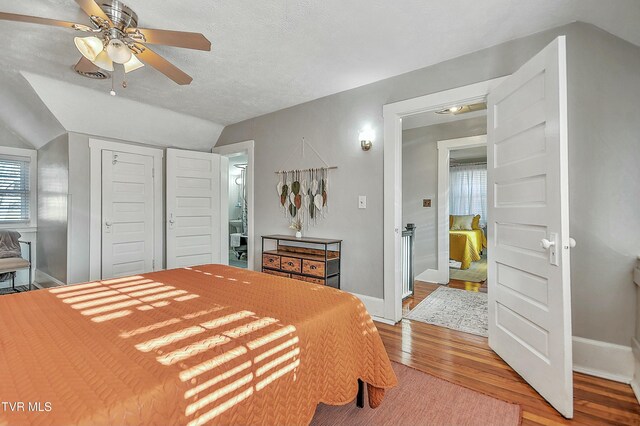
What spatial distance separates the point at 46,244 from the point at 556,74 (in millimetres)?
5767

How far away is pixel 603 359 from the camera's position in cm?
198

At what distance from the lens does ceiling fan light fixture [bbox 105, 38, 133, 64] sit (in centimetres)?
179

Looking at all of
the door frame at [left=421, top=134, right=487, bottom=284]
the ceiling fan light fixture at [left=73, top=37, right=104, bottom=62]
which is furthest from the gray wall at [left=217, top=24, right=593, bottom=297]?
the ceiling fan light fixture at [left=73, top=37, right=104, bottom=62]

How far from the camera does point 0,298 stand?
1.55 meters

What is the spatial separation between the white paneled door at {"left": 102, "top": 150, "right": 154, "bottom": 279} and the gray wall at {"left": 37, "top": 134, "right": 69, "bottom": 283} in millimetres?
402

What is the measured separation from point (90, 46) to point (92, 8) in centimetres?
38

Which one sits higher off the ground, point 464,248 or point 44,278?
point 464,248

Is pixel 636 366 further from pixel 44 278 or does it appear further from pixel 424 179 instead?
pixel 44 278

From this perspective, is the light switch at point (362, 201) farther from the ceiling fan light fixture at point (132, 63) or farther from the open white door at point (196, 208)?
the open white door at point (196, 208)

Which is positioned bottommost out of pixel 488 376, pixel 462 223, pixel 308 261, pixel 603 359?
pixel 488 376

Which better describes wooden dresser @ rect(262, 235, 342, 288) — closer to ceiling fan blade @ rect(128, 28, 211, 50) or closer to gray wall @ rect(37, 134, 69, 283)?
ceiling fan blade @ rect(128, 28, 211, 50)

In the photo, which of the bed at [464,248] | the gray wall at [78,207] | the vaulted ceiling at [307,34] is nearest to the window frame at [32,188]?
the gray wall at [78,207]

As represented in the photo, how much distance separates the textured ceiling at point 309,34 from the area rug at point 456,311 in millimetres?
2429

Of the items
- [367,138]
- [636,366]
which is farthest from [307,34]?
[636,366]
